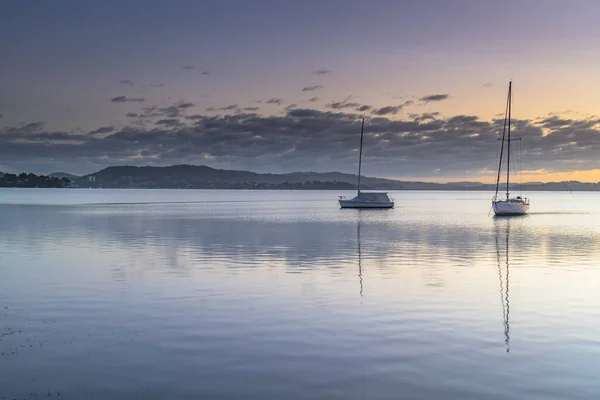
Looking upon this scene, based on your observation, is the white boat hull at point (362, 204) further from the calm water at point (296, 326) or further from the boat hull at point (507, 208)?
the calm water at point (296, 326)

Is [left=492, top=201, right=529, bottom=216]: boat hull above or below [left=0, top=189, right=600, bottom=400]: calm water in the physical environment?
above

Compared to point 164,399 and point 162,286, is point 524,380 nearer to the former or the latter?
point 164,399

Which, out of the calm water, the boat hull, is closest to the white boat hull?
the boat hull

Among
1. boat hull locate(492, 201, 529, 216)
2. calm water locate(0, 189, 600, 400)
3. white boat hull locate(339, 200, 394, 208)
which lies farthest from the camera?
white boat hull locate(339, 200, 394, 208)

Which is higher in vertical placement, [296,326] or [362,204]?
[362,204]

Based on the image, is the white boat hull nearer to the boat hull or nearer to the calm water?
the boat hull

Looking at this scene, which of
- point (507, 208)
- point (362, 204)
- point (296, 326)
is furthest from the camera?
point (362, 204)

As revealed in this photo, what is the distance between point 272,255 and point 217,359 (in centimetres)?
2424

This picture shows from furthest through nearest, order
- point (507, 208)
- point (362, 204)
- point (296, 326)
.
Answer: point (362, 204)
point (507, 208)
point (296, 326)

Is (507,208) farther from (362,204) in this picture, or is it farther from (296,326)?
(296,326)

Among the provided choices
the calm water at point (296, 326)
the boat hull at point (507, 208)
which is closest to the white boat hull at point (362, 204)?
the boat hull at point (507, 208)

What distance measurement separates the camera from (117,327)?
58.2 feet

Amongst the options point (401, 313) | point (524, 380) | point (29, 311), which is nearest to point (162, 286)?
point (29, 311)

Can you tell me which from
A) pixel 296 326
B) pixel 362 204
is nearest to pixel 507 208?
pixel 362 204
